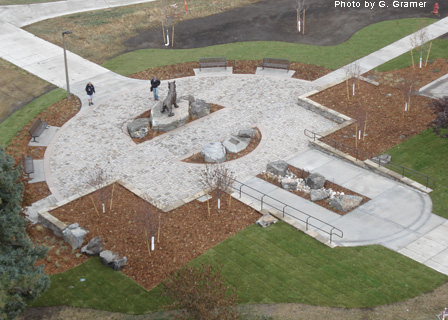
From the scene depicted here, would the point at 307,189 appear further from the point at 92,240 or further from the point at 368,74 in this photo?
the point at 368,74

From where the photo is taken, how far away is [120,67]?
138 feet

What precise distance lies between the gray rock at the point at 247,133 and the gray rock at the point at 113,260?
10.4 m

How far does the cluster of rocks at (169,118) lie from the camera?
3394 centimetres

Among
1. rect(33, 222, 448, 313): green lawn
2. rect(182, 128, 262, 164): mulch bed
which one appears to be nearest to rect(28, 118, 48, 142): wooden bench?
rect(182, 128, 262, 164): mulch bed

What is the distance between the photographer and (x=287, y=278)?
24.1m

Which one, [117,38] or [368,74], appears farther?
[117,38]

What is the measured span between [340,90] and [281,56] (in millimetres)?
6184

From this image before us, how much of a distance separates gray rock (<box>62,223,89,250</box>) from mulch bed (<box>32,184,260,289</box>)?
276mm

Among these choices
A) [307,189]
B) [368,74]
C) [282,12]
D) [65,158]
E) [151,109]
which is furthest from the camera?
[282,12]

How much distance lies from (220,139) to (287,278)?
1120 cm

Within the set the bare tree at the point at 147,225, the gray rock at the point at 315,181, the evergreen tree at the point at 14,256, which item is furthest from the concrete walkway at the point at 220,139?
the evergreen tree at the point at 14,256

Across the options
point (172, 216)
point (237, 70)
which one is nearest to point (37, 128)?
point (172, 216)

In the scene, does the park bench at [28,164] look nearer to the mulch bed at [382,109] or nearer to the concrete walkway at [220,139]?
the concrete walkway at [220,139]

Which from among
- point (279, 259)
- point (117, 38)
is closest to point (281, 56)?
point (117, 38)
